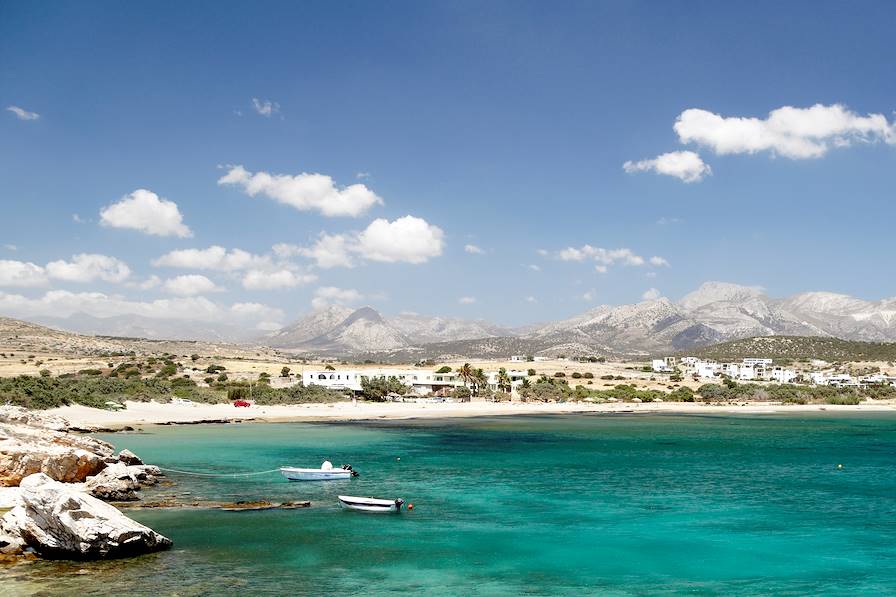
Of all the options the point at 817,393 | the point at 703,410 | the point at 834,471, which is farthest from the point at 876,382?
the point at 834,471

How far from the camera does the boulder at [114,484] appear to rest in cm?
3381

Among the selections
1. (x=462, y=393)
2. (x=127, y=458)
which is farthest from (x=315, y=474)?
(x=462, y=393)

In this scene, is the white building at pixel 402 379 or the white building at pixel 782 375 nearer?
the white building at pixel 402 379

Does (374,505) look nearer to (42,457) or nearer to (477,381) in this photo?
(42,457)

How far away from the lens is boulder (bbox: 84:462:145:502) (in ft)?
111

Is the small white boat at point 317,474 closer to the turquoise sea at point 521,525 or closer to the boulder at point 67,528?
the turquoise sea at point 521,525

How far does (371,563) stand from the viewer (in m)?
25.8

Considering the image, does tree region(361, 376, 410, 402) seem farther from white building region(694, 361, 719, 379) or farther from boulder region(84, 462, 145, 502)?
boulder region(84, 462, 145, 502)

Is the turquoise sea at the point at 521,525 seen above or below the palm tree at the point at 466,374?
below

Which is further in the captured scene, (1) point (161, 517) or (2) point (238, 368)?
(2) point (238, 368)

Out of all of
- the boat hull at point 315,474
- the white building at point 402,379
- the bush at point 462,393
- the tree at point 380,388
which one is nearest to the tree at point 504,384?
the white building at point 402,379

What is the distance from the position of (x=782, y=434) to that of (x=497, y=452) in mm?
39031

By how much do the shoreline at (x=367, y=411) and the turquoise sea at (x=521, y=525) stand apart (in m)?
15.7

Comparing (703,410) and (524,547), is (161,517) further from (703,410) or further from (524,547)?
(703,410)
